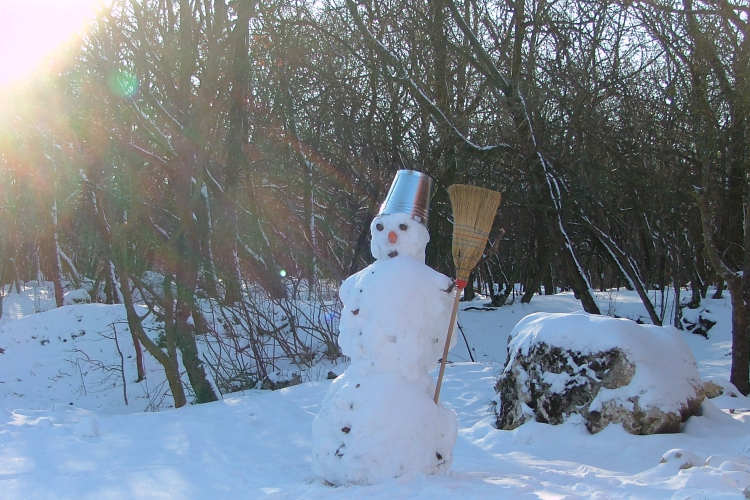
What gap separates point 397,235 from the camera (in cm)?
392

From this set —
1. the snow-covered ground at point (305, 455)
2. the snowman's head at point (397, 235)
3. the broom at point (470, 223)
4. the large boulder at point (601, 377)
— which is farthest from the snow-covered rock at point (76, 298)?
the broom at point (470, 223)

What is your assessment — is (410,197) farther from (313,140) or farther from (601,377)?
(313,140)

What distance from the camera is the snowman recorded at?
3.41 meters

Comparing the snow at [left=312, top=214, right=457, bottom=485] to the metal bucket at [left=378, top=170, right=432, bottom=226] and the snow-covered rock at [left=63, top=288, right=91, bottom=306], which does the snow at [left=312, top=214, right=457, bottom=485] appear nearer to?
the metal bucket at [left=378, top=170, right=432, bottom=226]

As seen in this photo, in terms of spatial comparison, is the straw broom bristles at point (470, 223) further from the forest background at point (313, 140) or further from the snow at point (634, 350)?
the forest background at point (313, 140)

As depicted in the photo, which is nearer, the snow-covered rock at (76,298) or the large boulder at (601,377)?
the large boulder at (601,377)

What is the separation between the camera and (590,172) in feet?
29.8

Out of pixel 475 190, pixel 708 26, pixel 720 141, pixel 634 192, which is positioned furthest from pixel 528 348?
pixel 634 192

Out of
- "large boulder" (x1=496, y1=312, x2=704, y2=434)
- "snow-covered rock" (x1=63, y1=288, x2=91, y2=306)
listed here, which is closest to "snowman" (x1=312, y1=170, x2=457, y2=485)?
"large boulder" (x1=496, y1=312, x2=704, y2=434)

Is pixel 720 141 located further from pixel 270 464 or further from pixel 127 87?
pixel 127 87

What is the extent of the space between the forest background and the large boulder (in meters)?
2.70

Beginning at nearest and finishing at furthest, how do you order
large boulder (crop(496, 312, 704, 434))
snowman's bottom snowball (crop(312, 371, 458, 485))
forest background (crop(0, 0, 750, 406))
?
snowman's bottom snowball (crop(312, 371, 458, 485)), large boulder (crop(496, 312, 704, 434)), forest background (crop(0, 0, 750, 406))

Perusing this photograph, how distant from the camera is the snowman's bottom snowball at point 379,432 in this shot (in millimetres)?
3385

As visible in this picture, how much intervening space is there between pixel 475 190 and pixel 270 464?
2494 mm
